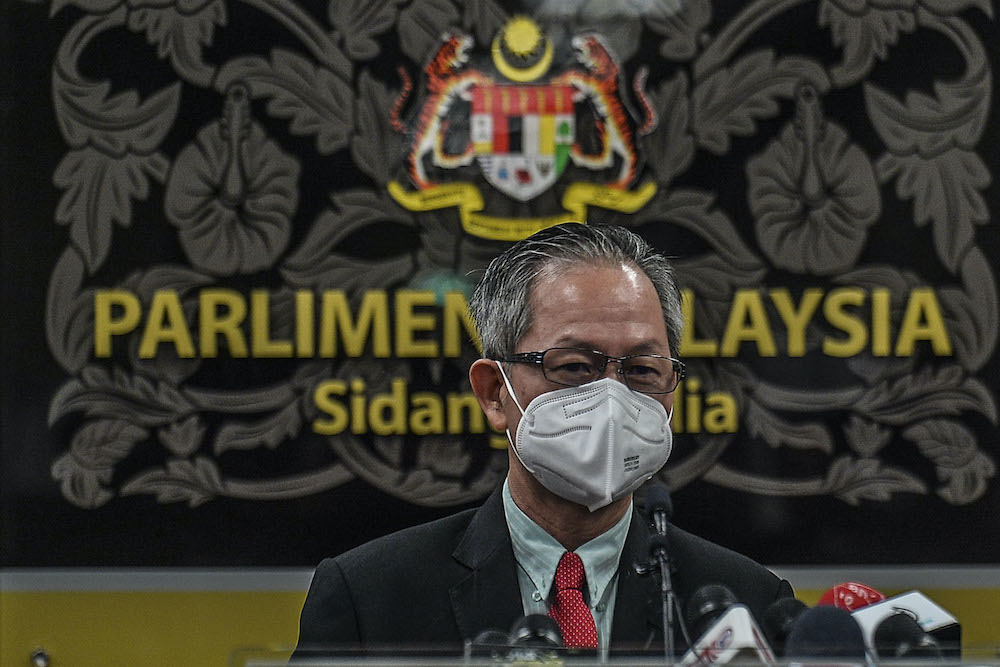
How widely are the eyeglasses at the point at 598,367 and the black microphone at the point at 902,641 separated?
55 cm

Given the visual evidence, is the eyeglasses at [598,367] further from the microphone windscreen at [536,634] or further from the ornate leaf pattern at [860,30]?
the ornate leaf pattern at [860,30]

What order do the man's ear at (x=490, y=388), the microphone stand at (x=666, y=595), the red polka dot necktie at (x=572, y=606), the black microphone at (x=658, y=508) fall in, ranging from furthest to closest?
the man's ear at (x=490, y=388) → the red polka dot necktie at (x=572, y=606) → the black microphone at (x=658, y=508) → the microphone stand at (x=666, y=595)

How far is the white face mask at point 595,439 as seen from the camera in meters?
1.49

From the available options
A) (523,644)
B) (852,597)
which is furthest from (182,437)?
(523,644)

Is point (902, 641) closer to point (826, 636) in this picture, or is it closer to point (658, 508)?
point (826, 636)

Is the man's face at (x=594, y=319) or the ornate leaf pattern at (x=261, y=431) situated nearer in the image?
the man's face at (x=594, y=319)

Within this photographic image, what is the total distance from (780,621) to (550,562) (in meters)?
0.56

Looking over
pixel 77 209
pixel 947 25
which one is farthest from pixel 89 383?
pixel 947 25

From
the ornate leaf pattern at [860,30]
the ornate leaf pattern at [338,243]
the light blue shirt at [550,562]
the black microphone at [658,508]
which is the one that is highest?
the ornate leaf pattern at [860,30]

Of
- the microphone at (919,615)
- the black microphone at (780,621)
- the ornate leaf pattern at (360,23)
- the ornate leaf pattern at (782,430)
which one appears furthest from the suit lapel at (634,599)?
the ornate leaf pattern at (360,23)

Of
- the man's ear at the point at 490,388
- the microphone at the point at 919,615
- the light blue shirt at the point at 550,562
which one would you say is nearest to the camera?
the microphone at the point at 919,615

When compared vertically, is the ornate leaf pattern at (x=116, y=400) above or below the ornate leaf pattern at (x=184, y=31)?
below

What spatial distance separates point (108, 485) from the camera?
8.79 ft

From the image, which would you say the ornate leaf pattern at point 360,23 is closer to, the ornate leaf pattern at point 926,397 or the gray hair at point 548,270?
the gray hair at point 548,270
